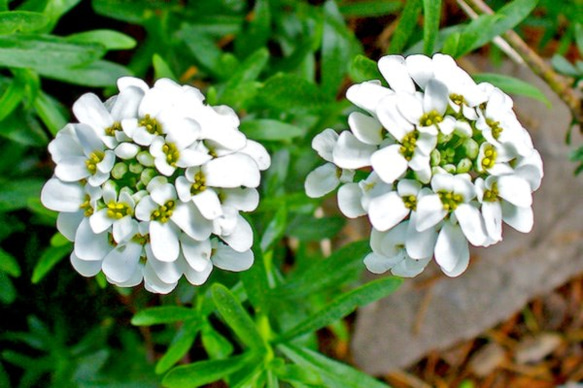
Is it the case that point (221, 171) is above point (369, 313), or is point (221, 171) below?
above

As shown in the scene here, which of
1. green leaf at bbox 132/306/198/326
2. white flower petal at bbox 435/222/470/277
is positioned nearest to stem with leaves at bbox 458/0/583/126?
white flower petal at bbox 435/222/470/277

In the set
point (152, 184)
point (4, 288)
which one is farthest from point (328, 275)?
point (4, 288)

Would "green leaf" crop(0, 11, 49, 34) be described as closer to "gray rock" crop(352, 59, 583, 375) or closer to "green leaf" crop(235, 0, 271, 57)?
"green leaf" crop(235, 0, 271, 57)

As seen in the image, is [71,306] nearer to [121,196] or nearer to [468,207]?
[121,196]

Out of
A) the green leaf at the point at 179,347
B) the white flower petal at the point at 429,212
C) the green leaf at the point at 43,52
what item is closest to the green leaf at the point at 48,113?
the green leaf at the point at 43,52

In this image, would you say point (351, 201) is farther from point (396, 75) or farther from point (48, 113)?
point (48, 113)

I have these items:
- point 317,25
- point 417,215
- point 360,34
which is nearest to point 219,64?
point 317,25
